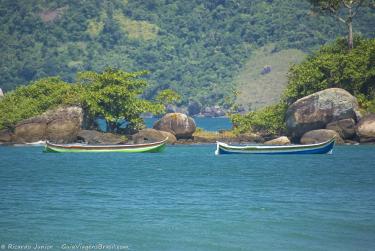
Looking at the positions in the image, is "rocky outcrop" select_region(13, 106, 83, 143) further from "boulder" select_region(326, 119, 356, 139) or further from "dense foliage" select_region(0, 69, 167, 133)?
"boulder" select_region(326, 119, 356, 139)

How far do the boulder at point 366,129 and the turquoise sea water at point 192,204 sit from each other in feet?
31.4

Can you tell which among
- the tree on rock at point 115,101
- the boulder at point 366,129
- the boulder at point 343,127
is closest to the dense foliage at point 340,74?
the boulder at point 343,127

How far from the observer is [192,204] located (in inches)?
1572

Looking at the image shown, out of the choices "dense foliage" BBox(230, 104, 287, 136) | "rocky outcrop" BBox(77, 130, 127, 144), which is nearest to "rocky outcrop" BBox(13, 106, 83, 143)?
"rocky outcrop" BBox(77, 130, 127, 144)

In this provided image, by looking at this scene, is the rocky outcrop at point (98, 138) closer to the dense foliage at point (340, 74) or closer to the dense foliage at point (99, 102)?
the dense foliage at point (99, 102)

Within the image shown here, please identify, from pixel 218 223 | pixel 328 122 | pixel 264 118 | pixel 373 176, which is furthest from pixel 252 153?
pixel 218 223

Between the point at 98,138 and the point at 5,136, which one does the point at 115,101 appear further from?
the point at 5,136

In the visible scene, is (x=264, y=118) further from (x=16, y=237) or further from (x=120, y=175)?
(x=16, y=237)

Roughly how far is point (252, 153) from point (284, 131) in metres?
13.2

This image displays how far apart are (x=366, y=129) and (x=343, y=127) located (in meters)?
2.16

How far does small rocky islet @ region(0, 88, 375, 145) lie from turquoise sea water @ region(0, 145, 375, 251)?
35.6ft

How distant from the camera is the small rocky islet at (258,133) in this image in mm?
76250

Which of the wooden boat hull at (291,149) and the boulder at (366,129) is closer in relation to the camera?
the wooden boat hull at (291,149)

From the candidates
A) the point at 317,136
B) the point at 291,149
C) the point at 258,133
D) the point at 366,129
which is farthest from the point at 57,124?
the point at 366,129
